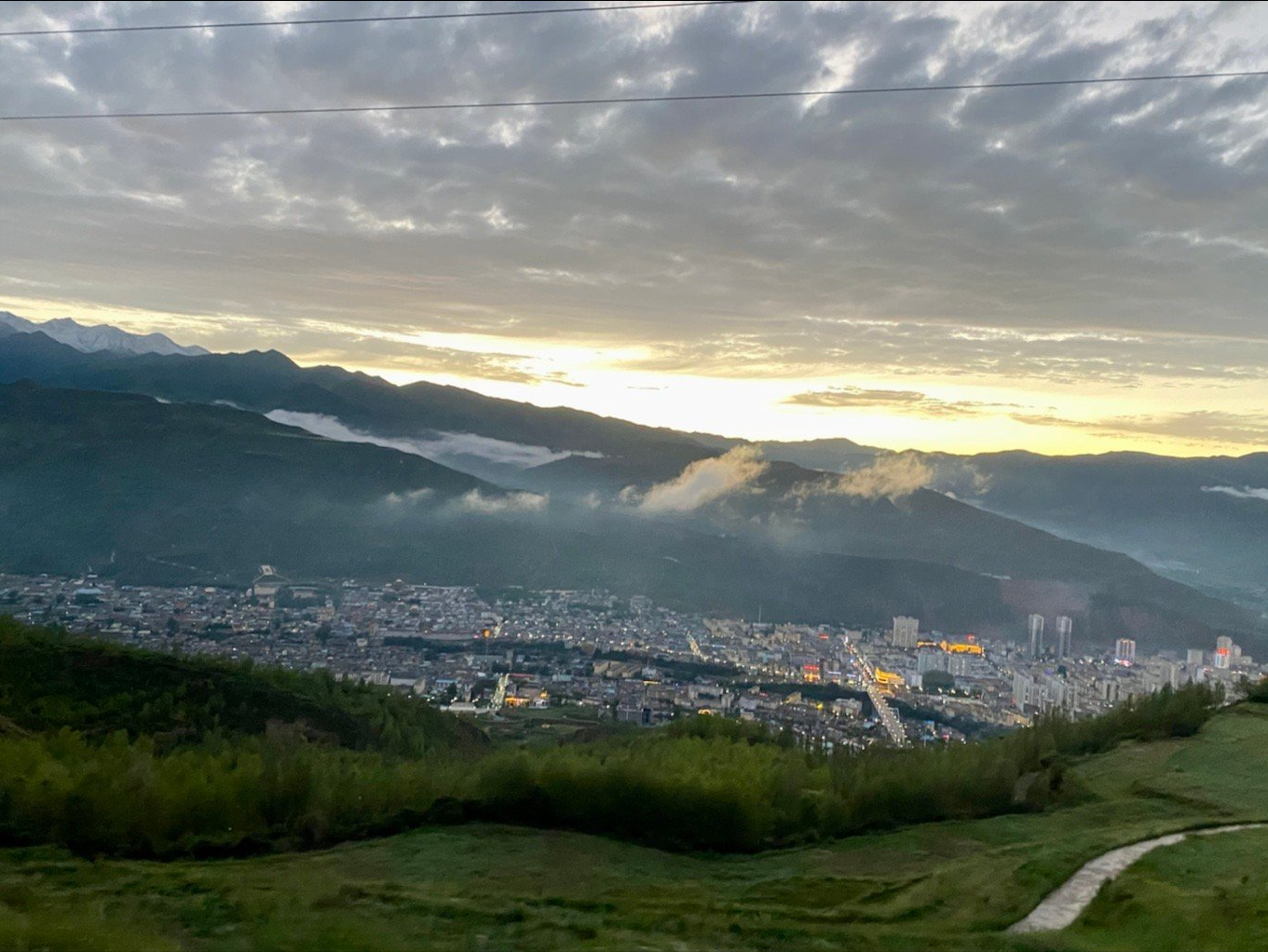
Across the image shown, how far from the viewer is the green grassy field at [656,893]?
561 cm

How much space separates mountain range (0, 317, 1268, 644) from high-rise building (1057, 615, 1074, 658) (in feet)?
2.73

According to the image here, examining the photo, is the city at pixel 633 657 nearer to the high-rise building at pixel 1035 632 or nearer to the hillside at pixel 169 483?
the high-rise building at pixel 1035 632

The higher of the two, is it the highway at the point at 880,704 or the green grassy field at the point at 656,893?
the green grassy field at the point at 656,893

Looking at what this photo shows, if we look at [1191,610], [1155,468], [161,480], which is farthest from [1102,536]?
[161,480]

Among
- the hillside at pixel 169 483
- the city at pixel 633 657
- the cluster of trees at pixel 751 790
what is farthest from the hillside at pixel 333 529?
the cluster of trees at pixel 751 790

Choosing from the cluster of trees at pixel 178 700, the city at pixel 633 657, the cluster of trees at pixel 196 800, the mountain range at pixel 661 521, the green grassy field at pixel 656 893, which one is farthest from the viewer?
the mountain range at pixel 661 521

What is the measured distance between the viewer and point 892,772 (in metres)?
10.0

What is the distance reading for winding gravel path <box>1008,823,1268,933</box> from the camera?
6.07 metres

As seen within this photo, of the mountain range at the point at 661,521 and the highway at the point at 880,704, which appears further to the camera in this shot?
the mountain range at the point at 661,521

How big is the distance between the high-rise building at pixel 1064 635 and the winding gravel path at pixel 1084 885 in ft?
74.9

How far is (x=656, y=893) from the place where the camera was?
6.87m

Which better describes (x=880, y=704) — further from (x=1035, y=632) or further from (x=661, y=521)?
(x=661, y=521)

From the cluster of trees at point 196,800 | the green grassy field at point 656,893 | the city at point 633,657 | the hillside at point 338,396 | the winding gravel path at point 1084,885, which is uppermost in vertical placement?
the hillside at point 338,396

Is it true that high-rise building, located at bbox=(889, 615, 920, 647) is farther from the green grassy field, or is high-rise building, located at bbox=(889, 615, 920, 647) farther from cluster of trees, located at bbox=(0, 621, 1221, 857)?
the green grassy field
